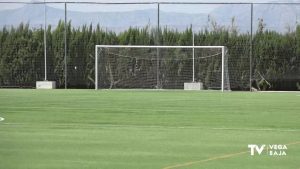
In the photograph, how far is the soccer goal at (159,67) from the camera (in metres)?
35.0

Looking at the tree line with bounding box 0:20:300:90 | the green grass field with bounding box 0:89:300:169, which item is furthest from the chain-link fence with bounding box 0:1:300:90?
the green grass field with bounding box 0:89:300:169

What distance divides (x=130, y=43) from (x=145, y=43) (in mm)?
768

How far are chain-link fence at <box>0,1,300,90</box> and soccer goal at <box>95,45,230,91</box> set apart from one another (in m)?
0.86

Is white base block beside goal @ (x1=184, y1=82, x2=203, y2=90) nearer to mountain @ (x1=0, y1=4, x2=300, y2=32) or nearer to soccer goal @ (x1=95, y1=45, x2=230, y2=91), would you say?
soccer goal @ (x1=95, y1=45, x2=230, y2=91)

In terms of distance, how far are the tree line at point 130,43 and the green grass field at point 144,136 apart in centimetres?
1441

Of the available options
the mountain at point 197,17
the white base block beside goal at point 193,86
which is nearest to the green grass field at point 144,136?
the white base block beside goal at point 193,86

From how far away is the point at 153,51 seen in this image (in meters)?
36.1

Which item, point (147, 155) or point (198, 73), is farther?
point (198, 73)

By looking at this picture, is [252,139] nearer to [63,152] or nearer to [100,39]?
[63,152]

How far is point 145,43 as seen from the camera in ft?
122

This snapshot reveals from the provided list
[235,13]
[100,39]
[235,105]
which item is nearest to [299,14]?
[235,13]

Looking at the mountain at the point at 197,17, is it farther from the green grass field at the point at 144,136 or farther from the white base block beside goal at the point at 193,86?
the green grass field at the point at 144,136

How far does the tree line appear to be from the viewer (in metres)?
Answer: 35.4

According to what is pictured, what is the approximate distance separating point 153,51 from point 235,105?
1436 centimetres
